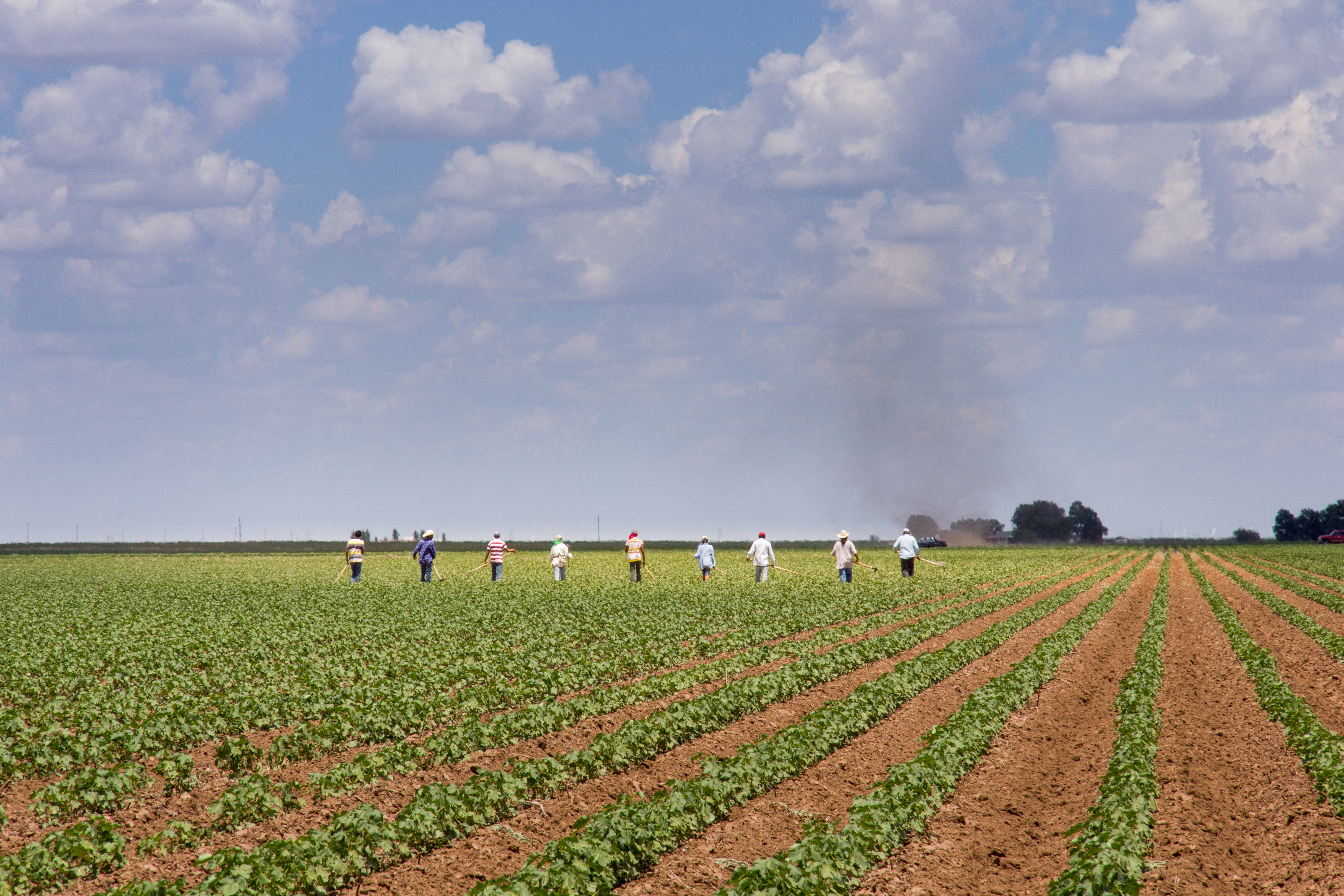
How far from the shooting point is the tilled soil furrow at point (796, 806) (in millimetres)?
10195

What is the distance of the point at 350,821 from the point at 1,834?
3960mm

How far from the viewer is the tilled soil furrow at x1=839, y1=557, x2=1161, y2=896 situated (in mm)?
10359

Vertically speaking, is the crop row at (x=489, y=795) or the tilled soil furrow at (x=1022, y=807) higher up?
the crop row at (x=489, y=795)

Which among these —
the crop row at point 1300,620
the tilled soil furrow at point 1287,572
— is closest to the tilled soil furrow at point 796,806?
the crop row at point 1300,620

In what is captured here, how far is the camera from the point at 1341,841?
11203 mm

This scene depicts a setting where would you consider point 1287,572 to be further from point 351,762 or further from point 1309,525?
point 1309,525

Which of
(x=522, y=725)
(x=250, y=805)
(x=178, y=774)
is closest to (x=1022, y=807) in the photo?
(x=522, y=725)

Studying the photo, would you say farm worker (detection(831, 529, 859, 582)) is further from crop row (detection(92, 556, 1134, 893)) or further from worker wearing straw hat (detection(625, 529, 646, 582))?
crop row (detection(92, 556, 1134, 893))

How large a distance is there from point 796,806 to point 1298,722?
26.3 feet

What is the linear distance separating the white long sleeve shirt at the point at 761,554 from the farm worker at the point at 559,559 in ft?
24.1

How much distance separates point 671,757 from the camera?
14.6 metres

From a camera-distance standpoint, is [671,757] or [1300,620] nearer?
[671,757]

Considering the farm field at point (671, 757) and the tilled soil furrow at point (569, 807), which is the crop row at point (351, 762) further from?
the tilled soil furrow at point (569, 807)

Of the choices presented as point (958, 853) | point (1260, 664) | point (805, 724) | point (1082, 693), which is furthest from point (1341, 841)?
point (1260, 664)
